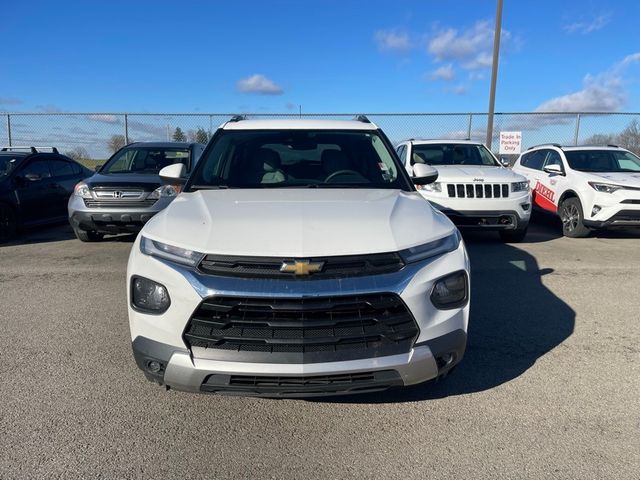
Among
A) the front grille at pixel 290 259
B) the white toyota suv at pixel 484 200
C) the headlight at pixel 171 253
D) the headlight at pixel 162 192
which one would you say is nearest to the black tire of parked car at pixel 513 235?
the white toyota suv at pixel 484 200

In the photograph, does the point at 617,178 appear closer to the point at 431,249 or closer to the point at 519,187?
the point at 519,187

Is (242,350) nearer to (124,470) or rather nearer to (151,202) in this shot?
(124,470)

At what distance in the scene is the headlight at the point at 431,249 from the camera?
2635 mm

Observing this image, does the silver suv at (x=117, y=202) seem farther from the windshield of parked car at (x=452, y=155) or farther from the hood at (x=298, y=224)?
the windshield of parked car at (x=452, y=155)

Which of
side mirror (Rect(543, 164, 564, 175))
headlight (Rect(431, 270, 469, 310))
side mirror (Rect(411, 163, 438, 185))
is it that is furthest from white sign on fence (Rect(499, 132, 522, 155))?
headlight (Rect(431, 270, 469, 310))

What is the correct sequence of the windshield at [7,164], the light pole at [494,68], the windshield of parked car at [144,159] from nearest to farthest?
the windshield at [7,164], the windshield of parked car at [144,159], the light pole at [494,68]

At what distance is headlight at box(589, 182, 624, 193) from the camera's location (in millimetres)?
8336

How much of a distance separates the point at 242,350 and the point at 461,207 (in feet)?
20.0

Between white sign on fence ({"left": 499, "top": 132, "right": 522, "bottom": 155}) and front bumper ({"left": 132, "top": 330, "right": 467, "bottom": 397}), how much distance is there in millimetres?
14615

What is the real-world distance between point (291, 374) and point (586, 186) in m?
8.09

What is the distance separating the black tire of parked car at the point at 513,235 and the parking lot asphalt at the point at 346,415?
11.4 ft

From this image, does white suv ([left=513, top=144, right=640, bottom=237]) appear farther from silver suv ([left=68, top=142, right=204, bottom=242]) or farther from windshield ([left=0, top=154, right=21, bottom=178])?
windshield ([left=0, top=154, right=21, bottom=178])

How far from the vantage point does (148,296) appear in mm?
2637

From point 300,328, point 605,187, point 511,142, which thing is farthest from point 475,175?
point 511,142
